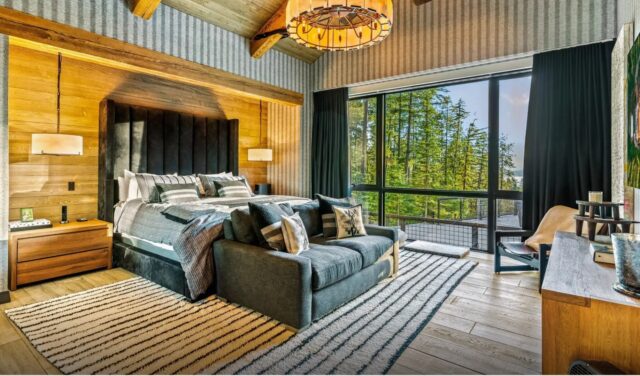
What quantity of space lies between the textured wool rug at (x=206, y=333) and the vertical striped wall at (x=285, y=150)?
10.5 ft

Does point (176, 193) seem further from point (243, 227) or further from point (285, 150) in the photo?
point (285, 150)

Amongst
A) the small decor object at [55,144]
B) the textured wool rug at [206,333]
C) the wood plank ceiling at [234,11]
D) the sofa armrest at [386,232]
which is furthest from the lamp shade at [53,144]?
the sofa armrest at [386,232]

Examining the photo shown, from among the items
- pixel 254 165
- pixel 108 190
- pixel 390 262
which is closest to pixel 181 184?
pixel 108 190

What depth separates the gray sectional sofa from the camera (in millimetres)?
2271

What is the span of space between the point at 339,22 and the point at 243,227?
1.87m

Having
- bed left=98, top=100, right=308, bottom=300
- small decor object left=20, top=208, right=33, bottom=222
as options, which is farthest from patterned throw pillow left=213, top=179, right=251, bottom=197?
small decor object left=20, top=208, right=33, bottom=222

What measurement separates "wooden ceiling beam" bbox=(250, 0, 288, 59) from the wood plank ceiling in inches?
2.6

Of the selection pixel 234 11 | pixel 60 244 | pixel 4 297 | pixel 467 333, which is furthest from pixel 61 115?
pixel 467 333

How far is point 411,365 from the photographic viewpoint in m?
1.92

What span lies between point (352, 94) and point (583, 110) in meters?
3.12

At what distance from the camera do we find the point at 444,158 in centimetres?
479

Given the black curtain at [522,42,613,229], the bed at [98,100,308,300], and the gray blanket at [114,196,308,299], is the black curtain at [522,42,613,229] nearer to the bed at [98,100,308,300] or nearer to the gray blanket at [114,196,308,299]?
the bed at [98,100,308,300]

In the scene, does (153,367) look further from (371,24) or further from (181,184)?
(371,24)

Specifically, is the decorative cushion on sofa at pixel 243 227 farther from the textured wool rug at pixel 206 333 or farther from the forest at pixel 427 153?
the forest at pixel 427 153
